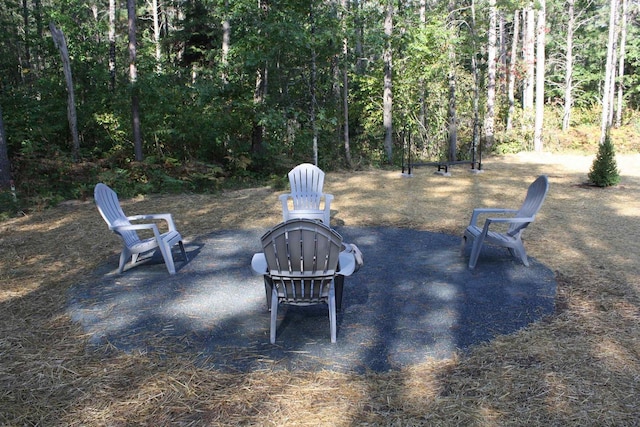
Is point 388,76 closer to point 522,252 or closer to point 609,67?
point 609,67

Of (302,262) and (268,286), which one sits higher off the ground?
(302,262)

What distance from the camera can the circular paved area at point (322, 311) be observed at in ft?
9.39

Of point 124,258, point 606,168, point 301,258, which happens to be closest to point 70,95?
point 124,258

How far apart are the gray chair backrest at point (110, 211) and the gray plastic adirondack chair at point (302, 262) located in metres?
2.00

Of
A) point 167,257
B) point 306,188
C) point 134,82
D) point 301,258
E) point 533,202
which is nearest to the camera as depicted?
point 301,258

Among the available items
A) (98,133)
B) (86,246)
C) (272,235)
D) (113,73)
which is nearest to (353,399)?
(272,235)

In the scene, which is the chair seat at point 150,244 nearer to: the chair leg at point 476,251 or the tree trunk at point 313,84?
the chair leg at point 476,251

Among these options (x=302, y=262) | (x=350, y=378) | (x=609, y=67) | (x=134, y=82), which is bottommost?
(x=350, y=378)

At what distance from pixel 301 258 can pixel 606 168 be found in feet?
26.5

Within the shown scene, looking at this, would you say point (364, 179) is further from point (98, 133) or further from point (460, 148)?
point (460, 148)

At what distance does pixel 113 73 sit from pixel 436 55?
9.04 meters

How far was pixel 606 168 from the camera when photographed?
8758 millimetres

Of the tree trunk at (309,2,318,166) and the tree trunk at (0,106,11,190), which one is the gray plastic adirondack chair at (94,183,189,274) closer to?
the tree trunk at (0,106,11,190)

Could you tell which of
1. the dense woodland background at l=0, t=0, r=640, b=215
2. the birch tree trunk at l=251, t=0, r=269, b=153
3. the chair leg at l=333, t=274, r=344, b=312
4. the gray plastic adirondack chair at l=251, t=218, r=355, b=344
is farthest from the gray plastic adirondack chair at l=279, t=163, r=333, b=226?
the birch tree trunk at l=251, t=0, r=269, b=153
